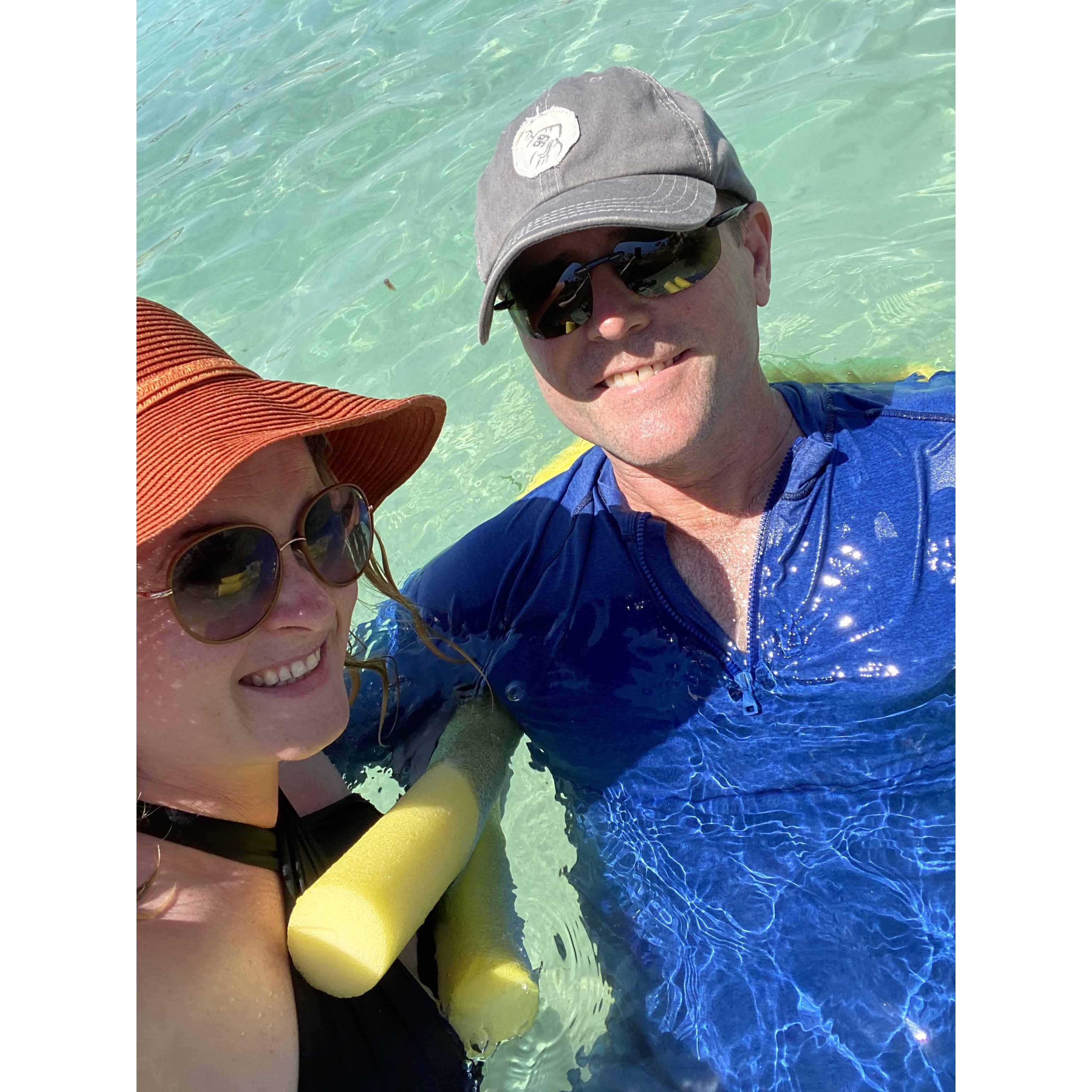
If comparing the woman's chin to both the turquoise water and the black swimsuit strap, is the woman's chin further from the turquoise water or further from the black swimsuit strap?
the turquoise water

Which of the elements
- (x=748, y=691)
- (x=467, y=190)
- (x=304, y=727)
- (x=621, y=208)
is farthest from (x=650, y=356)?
(x=467, y=190)

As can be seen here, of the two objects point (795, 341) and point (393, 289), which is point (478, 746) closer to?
point (795, 341)

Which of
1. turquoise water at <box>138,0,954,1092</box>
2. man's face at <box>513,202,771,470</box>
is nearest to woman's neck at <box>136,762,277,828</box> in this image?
man's face at <box>513,202,771,470</box>

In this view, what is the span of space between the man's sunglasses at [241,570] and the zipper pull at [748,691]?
40.9 inches

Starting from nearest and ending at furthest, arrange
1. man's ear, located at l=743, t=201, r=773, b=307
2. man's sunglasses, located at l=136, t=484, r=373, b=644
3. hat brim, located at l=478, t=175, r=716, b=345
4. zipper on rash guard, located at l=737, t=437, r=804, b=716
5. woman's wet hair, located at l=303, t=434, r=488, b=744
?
man's sunglasses, located at l=136, t=484, r=373, b=644 < woman's wet hair, located at l=303, t=434, r=488, b=744 < hat brim, located at l=478, t=175, r=716, b=345 < zipper on rash guard, located at l=737, t=437, r=804, b=716 < man's ear, located at l=743, t=201, r=773, b=307

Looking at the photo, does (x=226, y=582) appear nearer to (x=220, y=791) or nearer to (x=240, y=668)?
(x=240, y=668)

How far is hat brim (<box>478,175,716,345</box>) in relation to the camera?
2150mm

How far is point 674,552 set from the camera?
2.54 metres

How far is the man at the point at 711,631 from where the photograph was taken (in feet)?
7.36

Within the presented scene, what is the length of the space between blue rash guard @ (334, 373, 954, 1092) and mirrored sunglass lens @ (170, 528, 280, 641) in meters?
0.99

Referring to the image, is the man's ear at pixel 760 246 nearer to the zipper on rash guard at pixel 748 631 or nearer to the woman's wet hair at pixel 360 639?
the zipper on rash guard at pixel 748 631

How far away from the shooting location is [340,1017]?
1677 millimetres

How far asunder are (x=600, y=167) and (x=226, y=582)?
4.17 feet
